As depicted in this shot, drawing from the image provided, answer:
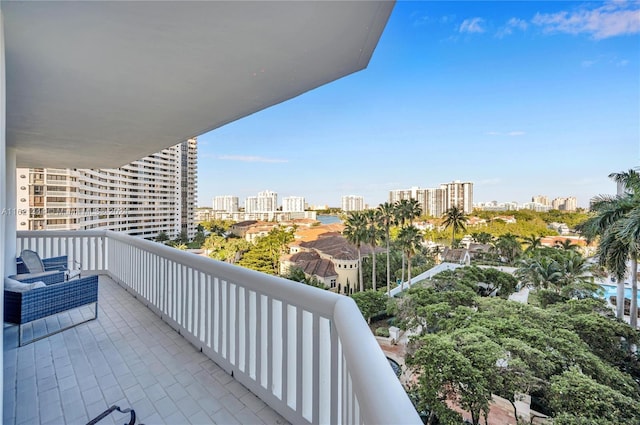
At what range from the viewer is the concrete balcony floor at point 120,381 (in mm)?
1748

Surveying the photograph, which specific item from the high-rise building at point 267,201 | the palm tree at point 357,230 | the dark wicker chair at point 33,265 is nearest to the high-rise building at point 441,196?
the palm tree at point 357,230

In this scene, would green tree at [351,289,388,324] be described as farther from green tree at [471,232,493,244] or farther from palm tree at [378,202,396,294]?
green tree at [471,232,493,244]

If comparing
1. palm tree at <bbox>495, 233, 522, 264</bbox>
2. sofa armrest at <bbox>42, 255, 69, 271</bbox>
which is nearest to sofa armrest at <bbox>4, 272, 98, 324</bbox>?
sofa armrest at <bbox>42, 255, 69, 271</bbox>

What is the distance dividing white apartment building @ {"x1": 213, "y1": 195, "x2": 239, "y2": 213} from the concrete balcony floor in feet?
140

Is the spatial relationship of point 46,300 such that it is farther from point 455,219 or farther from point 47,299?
point 455,219

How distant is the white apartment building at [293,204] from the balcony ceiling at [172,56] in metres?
41.8

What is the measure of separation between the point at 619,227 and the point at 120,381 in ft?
51.8

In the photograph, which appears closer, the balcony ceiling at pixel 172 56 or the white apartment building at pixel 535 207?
the balcony ceiling at pixel 172 56

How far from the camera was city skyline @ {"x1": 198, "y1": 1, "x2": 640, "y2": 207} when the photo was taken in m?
15.8

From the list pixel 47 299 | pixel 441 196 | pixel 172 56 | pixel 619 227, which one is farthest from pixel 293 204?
pixel 172 56

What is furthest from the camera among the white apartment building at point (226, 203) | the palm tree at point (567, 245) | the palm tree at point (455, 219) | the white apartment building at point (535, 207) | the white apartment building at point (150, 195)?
the white apartment building at point (226, 203)

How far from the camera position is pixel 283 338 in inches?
64.8

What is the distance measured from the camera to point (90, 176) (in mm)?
29156

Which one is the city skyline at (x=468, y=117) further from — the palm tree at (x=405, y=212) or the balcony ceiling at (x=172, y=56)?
the palm tree at (x=405, y=212)
